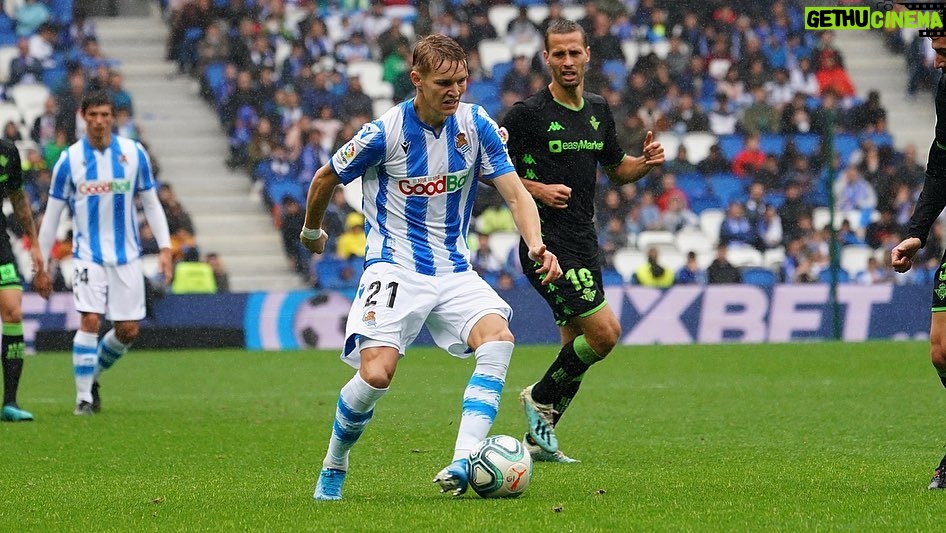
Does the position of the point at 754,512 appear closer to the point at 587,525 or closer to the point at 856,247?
the point at 587,525

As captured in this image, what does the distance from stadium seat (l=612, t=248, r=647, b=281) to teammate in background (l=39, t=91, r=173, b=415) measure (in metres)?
10.5

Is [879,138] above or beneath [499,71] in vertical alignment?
beneath

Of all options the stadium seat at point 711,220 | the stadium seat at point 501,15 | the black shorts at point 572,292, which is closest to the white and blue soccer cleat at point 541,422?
the black shorts at point 572,292

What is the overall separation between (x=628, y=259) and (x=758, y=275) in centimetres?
192

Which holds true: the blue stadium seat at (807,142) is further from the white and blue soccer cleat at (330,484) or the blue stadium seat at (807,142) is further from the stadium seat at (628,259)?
the white and blue soccer cleat at (330,484)

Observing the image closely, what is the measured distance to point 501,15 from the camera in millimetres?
26531

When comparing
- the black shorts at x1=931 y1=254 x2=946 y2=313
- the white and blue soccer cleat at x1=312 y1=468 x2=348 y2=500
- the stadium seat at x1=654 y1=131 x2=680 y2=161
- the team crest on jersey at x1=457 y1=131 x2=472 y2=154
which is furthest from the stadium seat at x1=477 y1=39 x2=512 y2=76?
the white and blue soccer cleat at x1=312 y1=468 x2=348 y2=500

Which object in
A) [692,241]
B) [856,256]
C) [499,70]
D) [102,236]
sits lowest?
[856,256]

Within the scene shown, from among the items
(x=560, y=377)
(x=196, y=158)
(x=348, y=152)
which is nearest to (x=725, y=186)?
(x=196, y=158)

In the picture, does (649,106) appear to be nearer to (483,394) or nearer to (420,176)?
(420,176)

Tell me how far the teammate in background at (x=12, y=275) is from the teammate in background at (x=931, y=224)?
642 centimetres

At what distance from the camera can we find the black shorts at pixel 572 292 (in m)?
7.98

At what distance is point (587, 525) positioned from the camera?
17.3ft

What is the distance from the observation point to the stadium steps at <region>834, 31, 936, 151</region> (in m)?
26.3
